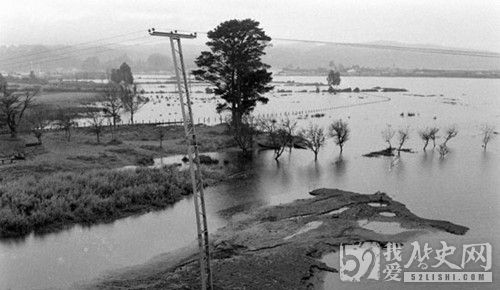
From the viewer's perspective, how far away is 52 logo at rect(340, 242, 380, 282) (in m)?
17.0

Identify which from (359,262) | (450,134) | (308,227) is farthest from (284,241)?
(450,134)

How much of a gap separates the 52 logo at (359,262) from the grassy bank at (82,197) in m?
12.9

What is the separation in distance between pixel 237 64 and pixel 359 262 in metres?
30.4

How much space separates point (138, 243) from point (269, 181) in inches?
545

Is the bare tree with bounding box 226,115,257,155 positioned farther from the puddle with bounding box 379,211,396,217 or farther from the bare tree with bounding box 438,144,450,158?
the puddle with bounding box 379,211,396,217

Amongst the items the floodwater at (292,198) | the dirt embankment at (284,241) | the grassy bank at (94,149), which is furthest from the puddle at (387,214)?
the grassy bank at (94,149)

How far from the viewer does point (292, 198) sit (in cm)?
2822

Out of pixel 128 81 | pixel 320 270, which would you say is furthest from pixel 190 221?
pixel 128 81

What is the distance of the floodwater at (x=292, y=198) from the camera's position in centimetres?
1906

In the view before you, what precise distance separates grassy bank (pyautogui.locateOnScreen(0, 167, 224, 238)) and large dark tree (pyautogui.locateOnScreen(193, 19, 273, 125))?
16710mm

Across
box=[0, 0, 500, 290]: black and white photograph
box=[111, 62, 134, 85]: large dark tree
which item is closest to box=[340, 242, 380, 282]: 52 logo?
box=[0, 0, 500, 290]: black and white photograph

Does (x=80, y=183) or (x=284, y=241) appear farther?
(x=80, y=183)

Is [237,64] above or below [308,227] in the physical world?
above

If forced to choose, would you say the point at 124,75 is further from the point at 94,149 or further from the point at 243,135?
the point at 243,135
